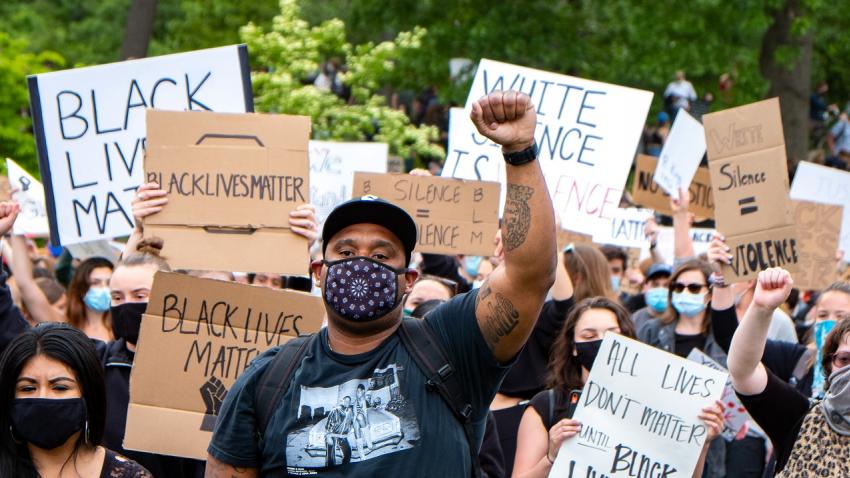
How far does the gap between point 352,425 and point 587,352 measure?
97.6 inches

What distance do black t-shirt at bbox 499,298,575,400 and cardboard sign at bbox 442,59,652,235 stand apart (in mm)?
960

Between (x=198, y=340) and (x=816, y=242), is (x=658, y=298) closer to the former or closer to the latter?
(x=816, y=242)

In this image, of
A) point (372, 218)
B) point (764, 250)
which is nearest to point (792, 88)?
point (764, 250)

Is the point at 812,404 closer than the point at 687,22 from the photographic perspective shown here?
Yes

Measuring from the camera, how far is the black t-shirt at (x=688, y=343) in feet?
23.2

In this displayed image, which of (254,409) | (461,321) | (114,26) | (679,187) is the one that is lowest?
(114,26)

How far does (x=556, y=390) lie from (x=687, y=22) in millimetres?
13126

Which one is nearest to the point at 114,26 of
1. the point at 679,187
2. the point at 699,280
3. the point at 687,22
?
the point at 687,22

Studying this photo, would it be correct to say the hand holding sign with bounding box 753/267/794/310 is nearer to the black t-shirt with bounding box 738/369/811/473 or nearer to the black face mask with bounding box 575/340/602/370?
the black t-shirt with bounding box 738/369/811/473

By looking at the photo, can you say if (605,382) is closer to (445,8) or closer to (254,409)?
(254,409)

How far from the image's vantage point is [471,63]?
1894cm

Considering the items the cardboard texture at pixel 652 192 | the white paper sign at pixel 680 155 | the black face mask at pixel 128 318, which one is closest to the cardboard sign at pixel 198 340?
the black face mask at pixel 128 318

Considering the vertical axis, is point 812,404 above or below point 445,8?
above

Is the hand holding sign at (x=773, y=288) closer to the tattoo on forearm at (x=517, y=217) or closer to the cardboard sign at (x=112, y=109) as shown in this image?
the tattoo on forearm at (x=517, y=217)
